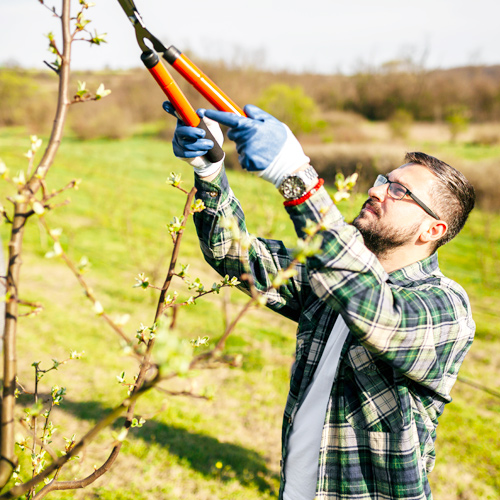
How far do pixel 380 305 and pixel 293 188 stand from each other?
0.48m

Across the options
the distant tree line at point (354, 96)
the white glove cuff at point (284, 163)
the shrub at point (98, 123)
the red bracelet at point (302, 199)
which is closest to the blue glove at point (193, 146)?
the white glove cuff at point (284, 163)

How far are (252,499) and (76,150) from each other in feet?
104

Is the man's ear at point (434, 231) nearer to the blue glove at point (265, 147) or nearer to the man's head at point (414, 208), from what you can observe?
the man's head at point (414, 208)

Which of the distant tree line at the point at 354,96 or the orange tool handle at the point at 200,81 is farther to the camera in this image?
the distant tree line at the point at 354,96

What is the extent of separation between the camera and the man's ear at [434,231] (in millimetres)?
1898

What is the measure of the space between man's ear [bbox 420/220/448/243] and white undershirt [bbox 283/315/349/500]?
54cm

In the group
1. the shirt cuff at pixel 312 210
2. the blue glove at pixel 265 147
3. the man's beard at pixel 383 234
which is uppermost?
the blue glove at pixel 265 147

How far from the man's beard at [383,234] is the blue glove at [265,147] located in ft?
2.20

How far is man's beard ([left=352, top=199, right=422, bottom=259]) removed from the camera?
1878 millimetres

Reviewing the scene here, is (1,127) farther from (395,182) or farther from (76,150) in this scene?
(395,182)

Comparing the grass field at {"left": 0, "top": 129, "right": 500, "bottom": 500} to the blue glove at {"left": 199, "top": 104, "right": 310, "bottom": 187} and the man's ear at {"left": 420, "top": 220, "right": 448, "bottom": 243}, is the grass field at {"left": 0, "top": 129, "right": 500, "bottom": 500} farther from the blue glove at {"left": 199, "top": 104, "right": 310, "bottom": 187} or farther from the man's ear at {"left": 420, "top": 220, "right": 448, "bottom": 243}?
the man's ear at {"left": 420, "top": 220, "right": 448, "bottom": 243}

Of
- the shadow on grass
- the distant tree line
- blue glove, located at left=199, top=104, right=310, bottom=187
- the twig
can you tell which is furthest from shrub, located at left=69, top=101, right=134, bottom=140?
the twig

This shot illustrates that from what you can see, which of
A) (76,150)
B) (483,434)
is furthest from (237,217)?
(76,150)

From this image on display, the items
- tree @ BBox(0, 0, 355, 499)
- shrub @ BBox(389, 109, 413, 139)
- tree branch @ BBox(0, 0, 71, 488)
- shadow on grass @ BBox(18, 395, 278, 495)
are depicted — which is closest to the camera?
tree @ BBox(0, 0, 355, 499)
